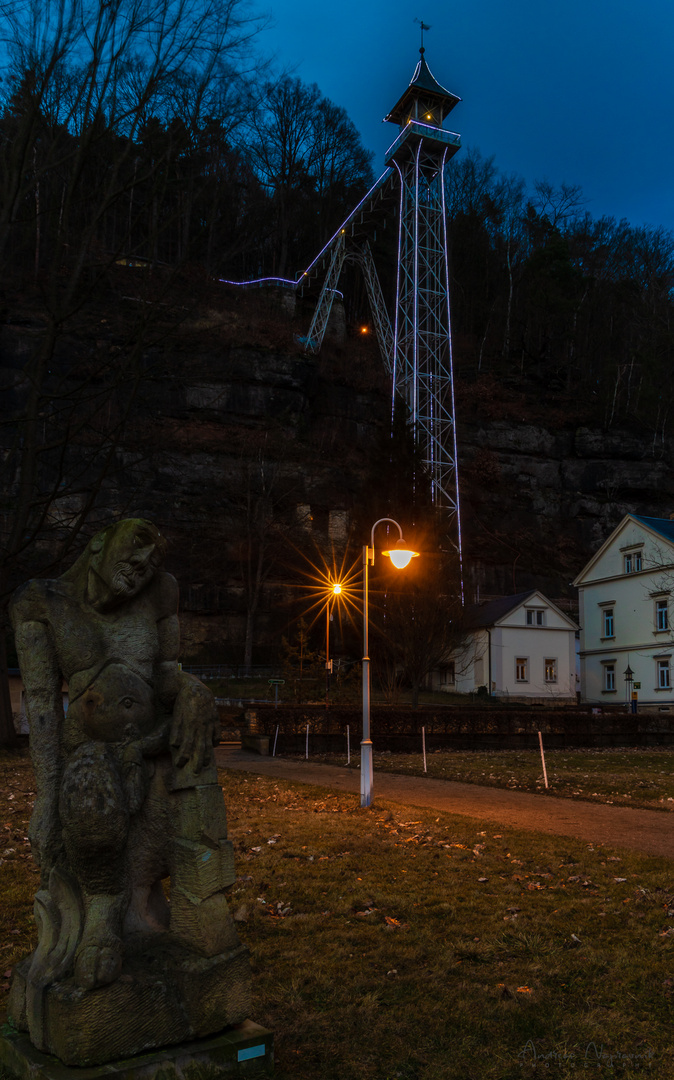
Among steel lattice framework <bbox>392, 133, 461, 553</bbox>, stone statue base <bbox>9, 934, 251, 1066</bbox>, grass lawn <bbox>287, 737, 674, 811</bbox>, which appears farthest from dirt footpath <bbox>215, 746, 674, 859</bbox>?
steel lattice framework <bbox>392, 133, 461, 553</bbox>

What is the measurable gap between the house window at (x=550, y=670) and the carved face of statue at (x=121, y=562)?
45820 mm

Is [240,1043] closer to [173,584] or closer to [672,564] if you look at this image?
[173,584]

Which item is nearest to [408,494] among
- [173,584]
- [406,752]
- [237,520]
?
[237,520]

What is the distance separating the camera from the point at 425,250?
49.9m

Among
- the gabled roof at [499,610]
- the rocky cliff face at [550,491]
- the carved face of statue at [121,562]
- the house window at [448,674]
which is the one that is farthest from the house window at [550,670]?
the carved face of statue at [121,562]

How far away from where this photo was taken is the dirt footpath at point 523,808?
983cm

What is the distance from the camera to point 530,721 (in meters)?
28.3

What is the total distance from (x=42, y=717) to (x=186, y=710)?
64 centimetres

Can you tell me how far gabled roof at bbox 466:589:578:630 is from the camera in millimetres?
45812

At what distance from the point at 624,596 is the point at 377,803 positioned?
36.4 meters

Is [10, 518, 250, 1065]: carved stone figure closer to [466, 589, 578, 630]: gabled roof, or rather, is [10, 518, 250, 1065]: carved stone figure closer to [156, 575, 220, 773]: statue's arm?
[156, 575, 220, 773]: statue's arm

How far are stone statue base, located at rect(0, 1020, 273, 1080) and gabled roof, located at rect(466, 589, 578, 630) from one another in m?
Answer: 41.4

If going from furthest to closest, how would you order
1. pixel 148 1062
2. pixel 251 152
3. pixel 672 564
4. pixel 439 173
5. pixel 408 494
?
A: pixel 439 173, pixel 408 494, pixel 672 564, pixel 251 152, pixel 148 1062

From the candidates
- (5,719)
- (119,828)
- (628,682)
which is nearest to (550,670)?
(628,682)
